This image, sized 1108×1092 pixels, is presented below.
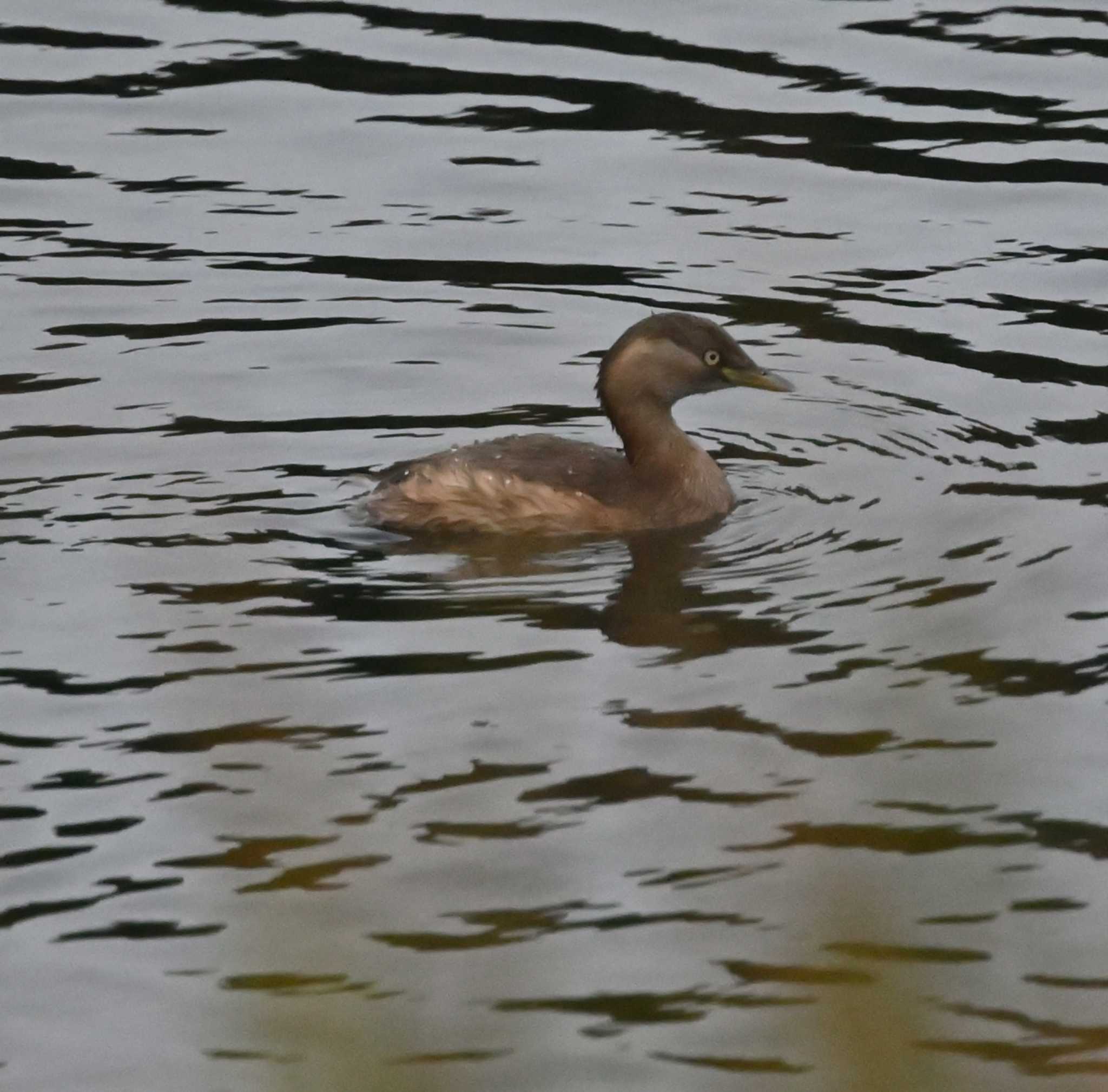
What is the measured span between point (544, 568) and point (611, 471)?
74cm

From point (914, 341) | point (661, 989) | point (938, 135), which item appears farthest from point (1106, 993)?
point (938, 135)

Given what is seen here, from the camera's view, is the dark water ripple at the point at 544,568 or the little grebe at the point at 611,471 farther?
the little grebe at the point at 611,471

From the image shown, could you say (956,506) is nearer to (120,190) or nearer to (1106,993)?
(1106,993)

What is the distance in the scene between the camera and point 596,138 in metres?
16.1

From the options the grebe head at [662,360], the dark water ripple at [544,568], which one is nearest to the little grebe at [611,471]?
the grebe head at [662,360]

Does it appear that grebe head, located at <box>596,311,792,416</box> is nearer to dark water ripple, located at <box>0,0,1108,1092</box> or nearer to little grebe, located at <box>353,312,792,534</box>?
little grebe, located at <box>353,312,792,534</box>

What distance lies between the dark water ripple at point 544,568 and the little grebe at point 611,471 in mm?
166

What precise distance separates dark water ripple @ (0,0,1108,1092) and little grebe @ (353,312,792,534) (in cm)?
17

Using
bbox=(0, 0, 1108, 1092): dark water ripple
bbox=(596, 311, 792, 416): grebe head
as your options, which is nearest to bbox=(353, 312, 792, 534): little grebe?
bbox=(596, 311, 792, 416): grebe head

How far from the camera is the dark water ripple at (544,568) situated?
688 cm

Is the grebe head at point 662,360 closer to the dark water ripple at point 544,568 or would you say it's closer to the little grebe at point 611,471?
the little grebe at point 611,471

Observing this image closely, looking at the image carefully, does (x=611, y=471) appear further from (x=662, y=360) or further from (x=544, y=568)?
(x=544, y=568)

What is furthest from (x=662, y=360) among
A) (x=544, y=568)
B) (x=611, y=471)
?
(x=544, y=568)

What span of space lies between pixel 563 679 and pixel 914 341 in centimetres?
466
